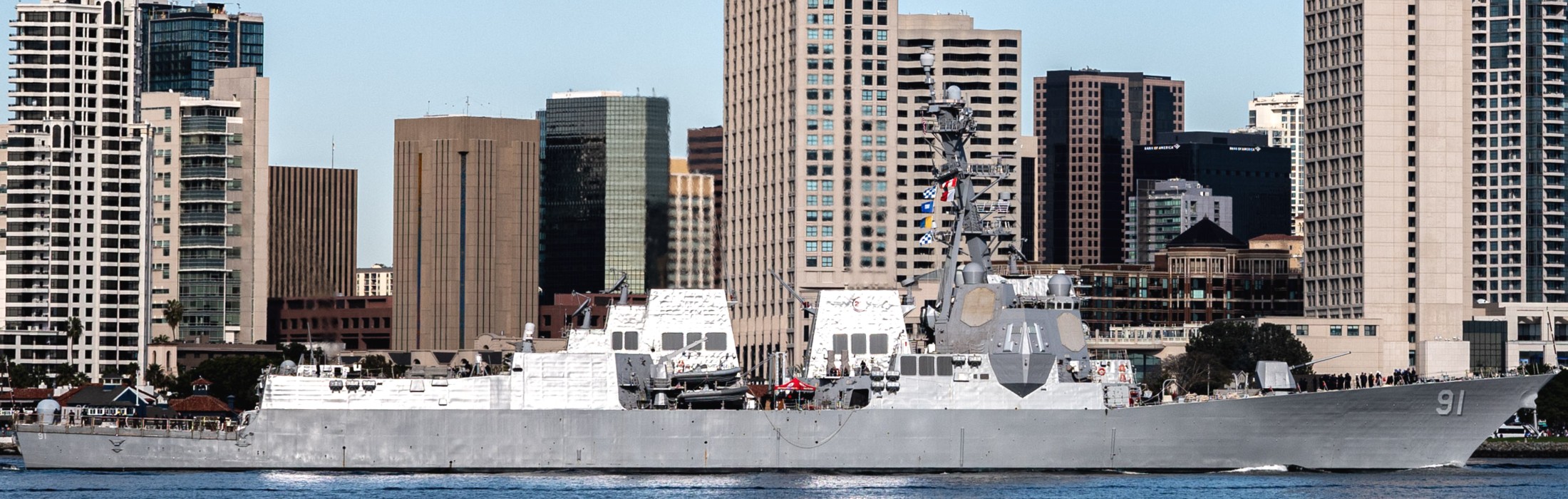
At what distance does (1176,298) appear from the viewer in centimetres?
15212

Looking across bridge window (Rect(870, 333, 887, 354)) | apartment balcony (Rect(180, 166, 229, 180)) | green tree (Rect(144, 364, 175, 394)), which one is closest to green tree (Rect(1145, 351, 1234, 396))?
bridge window (Rect(870, 333, 887, 354))

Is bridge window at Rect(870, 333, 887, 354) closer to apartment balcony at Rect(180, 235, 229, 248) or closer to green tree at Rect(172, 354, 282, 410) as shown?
green tree at Rect(172, 354, 282, 410)

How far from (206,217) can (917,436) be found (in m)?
101

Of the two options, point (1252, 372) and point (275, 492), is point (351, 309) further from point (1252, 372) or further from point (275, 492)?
point (275, 492)

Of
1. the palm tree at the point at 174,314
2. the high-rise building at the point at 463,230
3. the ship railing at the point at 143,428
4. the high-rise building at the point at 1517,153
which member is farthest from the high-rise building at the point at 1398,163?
the ship railing at the point at 143,428

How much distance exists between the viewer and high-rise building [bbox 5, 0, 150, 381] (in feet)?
404

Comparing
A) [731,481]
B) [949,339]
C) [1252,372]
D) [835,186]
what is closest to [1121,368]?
[949,339]

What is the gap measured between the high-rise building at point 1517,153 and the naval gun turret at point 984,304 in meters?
72.2

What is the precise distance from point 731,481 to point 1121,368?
10.5m

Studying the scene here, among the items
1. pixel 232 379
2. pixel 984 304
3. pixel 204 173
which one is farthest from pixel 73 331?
pixel 984 304

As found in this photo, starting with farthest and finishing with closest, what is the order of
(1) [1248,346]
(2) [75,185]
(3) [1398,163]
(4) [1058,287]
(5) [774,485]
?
(2) [75,185] → (3) [1398,163] → (1) [1248,346] → (4) [1058,287] → (5) [774,485]

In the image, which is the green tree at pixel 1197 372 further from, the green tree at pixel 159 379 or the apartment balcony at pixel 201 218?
the apartment balcony at pixel 201 218

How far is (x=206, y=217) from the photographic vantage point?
151375 millimetres

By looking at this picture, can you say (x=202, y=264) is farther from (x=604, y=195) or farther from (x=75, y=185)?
(x=604, y=195)
